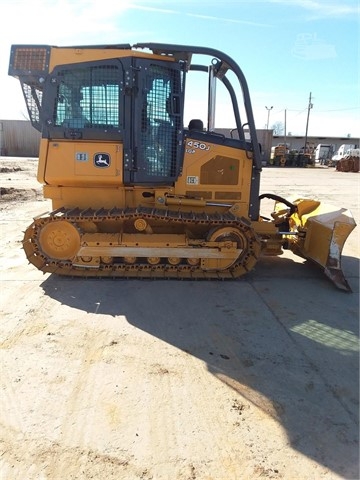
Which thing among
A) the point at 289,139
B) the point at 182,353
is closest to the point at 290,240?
the point at 182,353

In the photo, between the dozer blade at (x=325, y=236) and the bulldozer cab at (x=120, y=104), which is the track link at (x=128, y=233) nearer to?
the bulldozer cab at (x=120, y=104)

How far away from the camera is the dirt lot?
2506 millimetres

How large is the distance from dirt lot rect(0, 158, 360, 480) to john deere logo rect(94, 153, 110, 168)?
158 cm

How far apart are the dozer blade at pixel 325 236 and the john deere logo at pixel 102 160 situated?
318 cm

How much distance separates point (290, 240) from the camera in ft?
22.3

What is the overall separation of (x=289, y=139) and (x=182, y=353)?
6997cm

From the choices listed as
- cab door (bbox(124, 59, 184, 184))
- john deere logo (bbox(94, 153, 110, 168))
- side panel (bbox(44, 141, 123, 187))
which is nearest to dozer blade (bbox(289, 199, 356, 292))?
cab door (bbox(124, 59, 184, 184))

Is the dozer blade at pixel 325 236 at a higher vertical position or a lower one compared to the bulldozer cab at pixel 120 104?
lower

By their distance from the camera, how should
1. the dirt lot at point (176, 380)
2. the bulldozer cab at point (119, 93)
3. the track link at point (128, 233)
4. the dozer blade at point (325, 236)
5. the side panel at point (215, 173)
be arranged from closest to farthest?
the dirt lot at point (176, 380)
the bulldozer cab at point (119, 93)
the track link at point (128, 233)
the dozer blade at point (325, 236)
the side panel at point (215, 173)

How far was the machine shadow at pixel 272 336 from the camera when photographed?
114 inches

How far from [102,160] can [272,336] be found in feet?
10.3

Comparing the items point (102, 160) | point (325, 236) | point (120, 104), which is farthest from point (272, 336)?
point (120, 104)

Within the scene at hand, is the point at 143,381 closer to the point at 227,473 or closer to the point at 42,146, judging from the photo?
the point at 227,473

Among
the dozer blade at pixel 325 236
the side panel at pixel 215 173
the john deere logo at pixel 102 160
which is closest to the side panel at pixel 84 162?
the john deere logo at pixel 102 160
